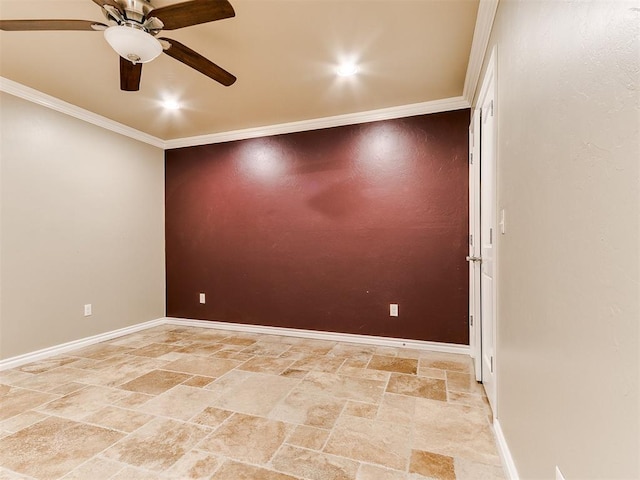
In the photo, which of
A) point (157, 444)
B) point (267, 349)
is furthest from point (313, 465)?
point (267, 349)

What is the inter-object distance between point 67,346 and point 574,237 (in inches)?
163

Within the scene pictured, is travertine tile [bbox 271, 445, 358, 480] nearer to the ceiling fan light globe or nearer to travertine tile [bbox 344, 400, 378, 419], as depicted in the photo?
travertine tile [bbox 344, 400, 378, 419]

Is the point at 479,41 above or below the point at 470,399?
above

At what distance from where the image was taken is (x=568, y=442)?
0.83m

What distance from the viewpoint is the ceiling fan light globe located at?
1.60 m

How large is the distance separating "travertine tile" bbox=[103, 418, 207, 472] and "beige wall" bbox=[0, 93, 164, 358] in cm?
198

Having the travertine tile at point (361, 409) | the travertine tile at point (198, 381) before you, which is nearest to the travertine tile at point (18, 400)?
the travertine tile at point (198, 381)

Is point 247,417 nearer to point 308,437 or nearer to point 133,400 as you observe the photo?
point 308,437

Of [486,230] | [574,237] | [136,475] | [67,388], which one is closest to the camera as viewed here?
[574,237]

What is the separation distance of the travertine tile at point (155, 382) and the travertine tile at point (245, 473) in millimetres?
1066

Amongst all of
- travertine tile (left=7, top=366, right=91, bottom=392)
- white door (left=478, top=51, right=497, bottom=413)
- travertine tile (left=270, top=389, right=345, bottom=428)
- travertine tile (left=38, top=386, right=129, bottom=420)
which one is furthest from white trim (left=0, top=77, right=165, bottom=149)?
white door (left=478, top=51, right=497, bottom=413)

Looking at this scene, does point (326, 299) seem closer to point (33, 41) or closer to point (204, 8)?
point (204, 8)

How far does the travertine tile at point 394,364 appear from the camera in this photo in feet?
8.81

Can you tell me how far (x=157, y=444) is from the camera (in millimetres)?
1704
